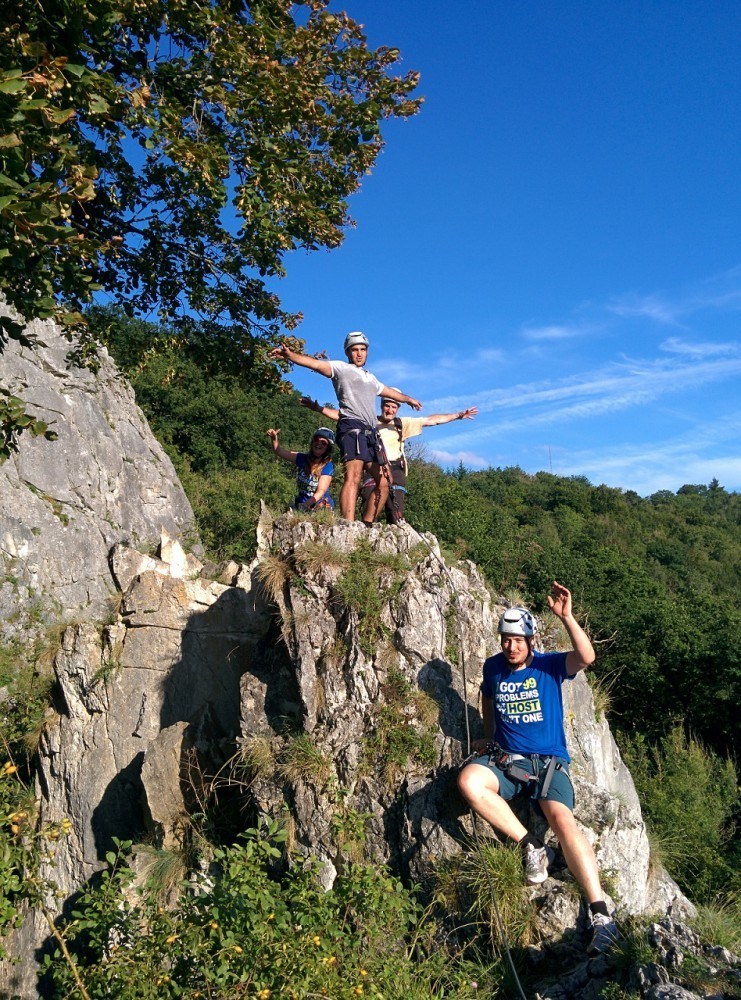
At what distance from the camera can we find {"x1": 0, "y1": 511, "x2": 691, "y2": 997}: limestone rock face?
595 cm

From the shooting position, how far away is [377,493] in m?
7.89

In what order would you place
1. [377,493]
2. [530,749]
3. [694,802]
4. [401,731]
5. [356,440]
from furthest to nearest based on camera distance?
1. [694,802]
2. [377,493]
3. [356,440]
4. [401,731]
5. [530,749]

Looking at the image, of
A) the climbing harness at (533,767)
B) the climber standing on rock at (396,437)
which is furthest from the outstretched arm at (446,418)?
the climbing harness at (533,767)

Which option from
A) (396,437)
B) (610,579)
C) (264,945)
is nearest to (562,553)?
(610,579)

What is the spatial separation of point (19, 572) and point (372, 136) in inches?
349

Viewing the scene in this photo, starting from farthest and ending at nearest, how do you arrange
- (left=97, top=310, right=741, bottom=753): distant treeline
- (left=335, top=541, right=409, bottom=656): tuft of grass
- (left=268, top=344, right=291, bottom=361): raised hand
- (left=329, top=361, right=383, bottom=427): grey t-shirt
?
(left=97, top=310, right=741, bottom=753): distant treeline
(left=329, top=361, right=383, bottom=427): grey t-shirt
(left=268, top=344, right=291, bottom=361): raised hand
(left=335, top=541, right=409, bottom=656): tuft of grass

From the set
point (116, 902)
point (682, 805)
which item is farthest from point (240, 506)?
point (116, 902)

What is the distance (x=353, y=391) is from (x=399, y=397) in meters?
0.71

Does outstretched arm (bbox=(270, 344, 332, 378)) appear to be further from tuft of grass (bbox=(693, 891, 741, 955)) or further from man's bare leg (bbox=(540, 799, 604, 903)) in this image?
tuft of grass (bbox=(693, 891, 741, 955))

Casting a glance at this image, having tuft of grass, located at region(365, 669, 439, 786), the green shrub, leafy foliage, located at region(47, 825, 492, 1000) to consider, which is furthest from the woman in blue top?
the green shrub

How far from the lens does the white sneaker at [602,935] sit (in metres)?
4.63

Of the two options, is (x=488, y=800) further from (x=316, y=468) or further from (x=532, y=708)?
(x=316, y=468)

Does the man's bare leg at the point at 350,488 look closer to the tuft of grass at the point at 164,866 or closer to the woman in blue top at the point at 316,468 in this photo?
the woman in blue top at the point at 316,468

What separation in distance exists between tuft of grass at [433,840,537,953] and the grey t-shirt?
12.5ft
